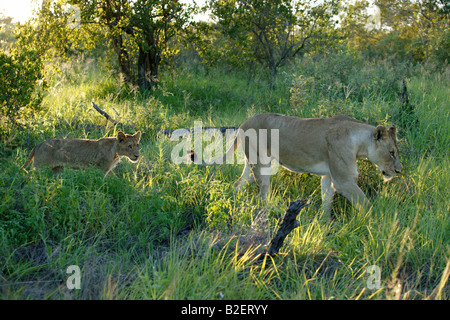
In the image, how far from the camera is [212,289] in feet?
10.1

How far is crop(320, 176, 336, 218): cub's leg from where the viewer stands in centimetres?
486

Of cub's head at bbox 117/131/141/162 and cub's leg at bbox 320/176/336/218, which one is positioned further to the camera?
cub's head at bbox 117/131/141/162

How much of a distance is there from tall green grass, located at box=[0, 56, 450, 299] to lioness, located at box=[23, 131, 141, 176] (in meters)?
0.26

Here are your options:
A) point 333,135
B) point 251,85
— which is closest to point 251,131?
point 333,135

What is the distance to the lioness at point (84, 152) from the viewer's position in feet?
17.6

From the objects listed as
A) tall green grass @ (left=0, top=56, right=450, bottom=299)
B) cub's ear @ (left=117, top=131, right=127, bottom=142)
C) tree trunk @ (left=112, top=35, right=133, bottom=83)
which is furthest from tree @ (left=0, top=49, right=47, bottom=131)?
tree trunk @ (left=112, top=35, right=133, bottom=83)

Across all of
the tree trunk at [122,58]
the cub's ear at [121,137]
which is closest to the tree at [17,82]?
the cub's ear at [121,137]

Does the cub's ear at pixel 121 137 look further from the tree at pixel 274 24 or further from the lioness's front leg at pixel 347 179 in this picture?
the tree at pixel 274 24

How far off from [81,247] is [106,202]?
85 cm

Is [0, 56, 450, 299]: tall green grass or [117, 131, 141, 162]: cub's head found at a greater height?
[117, 131, 141, 162]: cub's head

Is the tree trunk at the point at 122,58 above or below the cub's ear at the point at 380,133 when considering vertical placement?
above

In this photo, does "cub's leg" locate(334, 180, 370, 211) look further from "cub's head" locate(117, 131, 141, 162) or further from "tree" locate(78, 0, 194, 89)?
"tree" locate(78, 0, 194, 89)

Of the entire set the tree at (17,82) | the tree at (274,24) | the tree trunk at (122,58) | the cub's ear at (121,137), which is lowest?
the cub's ear at (121,137)

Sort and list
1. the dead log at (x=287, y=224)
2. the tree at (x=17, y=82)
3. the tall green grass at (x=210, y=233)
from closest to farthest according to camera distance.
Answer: the tall green grass at (x=210, y=233)
the dead log at (x=287, y=224)
the tree at (x=17, y=82)
